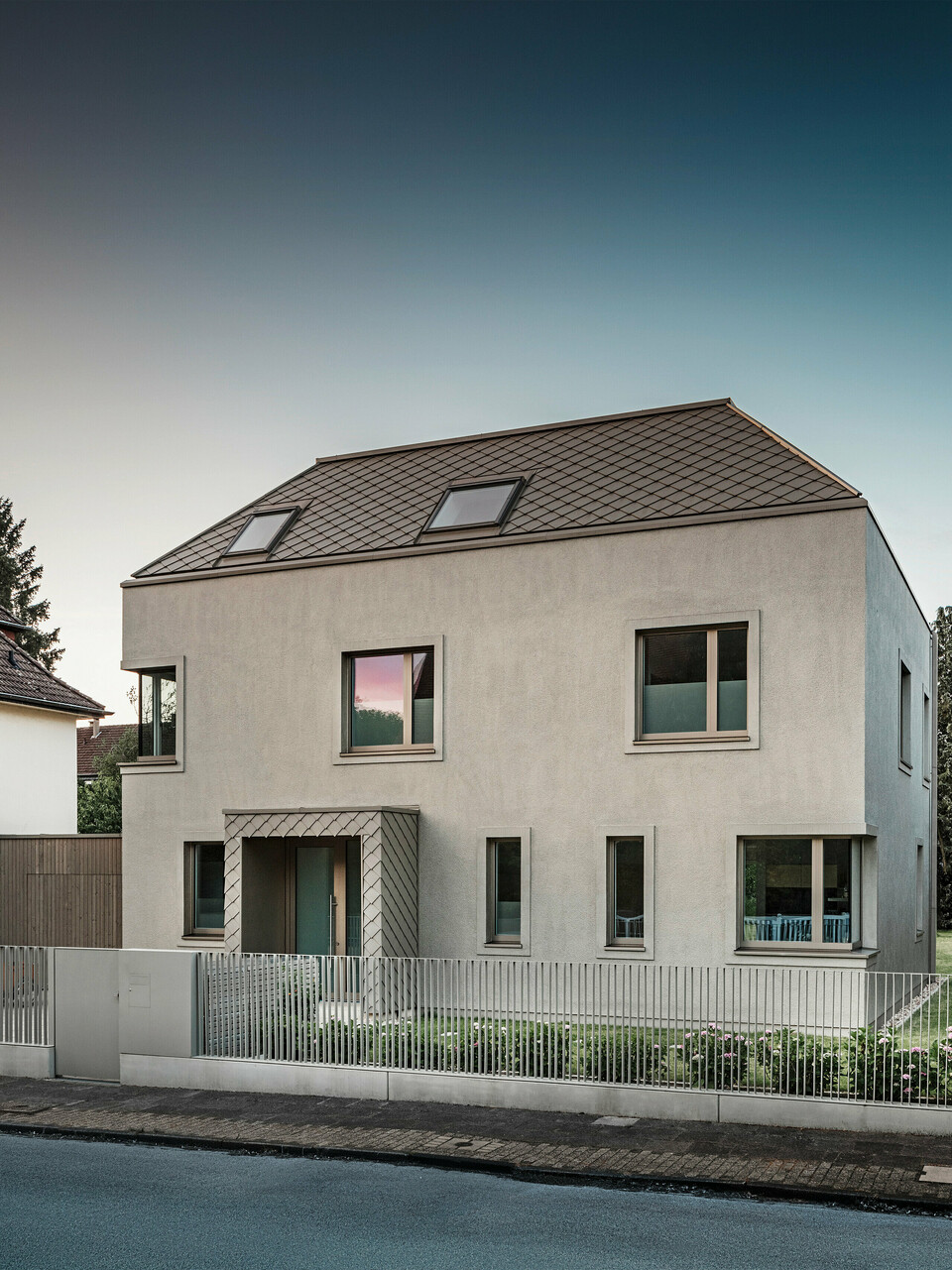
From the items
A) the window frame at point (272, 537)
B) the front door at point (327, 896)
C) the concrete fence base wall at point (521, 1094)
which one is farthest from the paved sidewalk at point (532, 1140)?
the window frame at point (272, 537)

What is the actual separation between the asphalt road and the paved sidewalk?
0.90ft

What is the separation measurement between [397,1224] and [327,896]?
10.5 meters

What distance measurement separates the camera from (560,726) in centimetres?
1722

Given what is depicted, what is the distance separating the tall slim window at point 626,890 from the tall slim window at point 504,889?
1.32 m

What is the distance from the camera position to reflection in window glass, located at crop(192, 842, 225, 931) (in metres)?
19.2

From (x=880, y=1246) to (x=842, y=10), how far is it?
37.1 feet

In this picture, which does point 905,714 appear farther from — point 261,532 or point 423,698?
point 261,532

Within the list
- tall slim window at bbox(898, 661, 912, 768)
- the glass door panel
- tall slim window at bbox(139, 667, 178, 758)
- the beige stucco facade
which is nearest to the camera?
the beige stucco facade

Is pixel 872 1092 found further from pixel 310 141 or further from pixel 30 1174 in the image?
pixel 310 141

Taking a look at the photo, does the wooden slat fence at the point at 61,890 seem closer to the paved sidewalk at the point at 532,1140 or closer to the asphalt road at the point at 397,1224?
the paved sidewalk at the point at 532,1140

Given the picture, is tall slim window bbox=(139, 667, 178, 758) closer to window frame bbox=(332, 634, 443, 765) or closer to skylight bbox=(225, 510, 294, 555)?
skylight bbox=(225, 510, 294, 555)

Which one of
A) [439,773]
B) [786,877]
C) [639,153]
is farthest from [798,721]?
[639,153]

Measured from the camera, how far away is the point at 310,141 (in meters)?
15.7

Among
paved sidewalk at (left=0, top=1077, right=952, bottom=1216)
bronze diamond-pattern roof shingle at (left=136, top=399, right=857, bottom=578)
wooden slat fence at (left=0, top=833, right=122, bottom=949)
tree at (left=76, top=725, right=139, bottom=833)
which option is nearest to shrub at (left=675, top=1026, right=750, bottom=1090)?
paved sidewalk at (left=0, top=1077, right=952, bottom=1216)
